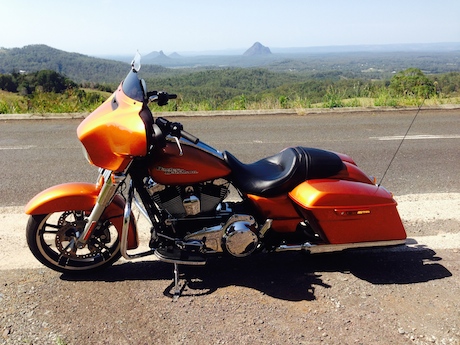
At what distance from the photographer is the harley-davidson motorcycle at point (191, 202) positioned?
3182 mm

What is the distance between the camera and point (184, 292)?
3.50m

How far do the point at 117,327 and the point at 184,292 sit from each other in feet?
2.08

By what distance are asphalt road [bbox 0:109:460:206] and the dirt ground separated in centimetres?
198

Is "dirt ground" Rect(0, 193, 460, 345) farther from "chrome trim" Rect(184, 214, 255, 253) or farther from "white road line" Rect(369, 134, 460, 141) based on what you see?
"white road line" Rect(369, 134, 460, 141)

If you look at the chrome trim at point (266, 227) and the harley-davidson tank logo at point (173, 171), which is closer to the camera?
the harley-davidson tank logo at point (173, 171)

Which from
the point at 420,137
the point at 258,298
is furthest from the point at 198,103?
the point at 258,298

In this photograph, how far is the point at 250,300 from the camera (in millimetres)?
3391

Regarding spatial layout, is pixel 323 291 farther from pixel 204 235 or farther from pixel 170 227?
pixel 170 227

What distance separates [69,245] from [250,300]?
1587 millimetres

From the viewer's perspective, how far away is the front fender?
11.4 feet

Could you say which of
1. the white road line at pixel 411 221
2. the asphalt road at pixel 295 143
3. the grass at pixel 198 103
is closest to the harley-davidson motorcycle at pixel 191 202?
the white road line at pixel 411 221

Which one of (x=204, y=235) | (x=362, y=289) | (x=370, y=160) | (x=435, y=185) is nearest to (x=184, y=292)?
(x=204, y=235)

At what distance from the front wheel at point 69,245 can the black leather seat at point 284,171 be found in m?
1.21

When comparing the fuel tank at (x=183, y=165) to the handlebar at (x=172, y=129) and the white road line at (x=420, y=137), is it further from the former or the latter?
the white road line at (x=420, y=137)
